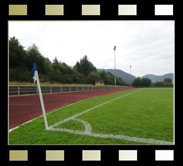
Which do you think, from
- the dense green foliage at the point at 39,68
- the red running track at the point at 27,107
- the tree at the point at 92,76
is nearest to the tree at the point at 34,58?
the dense green foliage at the point at 39,68

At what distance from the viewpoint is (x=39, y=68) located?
19.0 m

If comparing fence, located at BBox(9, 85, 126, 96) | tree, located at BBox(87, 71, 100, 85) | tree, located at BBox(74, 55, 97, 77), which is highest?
tree, located at BBox(74, 55, 97, 77)

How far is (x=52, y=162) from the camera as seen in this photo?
1584 millimetres

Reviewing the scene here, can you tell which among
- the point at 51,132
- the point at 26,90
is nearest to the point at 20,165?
the point at 51,132

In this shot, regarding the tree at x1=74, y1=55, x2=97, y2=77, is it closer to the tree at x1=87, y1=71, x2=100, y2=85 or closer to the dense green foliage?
the dense green foliage

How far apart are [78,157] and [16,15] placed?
7.03ft

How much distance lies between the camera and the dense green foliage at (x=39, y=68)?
15.4 m

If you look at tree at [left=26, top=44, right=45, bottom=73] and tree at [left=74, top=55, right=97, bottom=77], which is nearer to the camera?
tree at [left=26, top=44, right=45, bottom=73]

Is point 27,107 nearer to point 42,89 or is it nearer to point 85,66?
point 42,89

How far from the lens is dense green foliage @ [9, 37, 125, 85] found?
50.5 ft

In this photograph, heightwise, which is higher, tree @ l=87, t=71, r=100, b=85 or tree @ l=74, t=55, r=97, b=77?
tree @ l=74, t=55, r=97, b=77

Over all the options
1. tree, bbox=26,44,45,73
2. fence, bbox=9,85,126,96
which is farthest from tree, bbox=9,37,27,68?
fence, bbox=9,85,126,96

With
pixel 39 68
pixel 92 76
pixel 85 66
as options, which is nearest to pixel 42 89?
pixel 39 68
